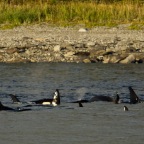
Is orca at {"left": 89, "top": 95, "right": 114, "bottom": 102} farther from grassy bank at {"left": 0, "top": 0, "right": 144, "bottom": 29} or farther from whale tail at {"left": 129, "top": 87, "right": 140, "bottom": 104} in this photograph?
grassy bank at {"left": 0, "top": 0, "right": 144, "bottom": 29}

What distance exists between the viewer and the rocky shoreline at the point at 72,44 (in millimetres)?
25395

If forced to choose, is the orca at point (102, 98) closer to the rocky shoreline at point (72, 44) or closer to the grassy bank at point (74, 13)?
the rocky shoreline at point (72, 44)

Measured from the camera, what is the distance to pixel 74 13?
33094 mm

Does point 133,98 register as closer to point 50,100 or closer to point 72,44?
point 50,100

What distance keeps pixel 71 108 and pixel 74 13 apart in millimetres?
16837

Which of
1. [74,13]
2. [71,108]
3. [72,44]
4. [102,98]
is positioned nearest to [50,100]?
[71,108]

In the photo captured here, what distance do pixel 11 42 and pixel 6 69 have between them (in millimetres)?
4203

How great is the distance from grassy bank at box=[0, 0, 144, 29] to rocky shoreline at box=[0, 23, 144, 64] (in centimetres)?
105

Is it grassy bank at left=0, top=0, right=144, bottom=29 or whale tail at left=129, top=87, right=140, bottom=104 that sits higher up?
grassy bank at left=0, top=0, right=144, bottom=29

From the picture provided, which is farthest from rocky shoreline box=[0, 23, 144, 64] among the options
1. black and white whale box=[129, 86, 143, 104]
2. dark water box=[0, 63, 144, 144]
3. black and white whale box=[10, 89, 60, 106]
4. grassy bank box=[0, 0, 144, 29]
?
black and white whale box=[10, 89, 60, 106]

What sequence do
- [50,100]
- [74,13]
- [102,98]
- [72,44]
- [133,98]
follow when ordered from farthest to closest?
[74,13] → [72,44] → [102,98] → [133,98] → [50,100]

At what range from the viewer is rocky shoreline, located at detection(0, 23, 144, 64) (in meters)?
25.4

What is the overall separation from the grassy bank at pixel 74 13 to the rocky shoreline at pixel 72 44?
1.05 metres

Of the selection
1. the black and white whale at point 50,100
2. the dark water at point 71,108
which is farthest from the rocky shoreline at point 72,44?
the black and white whale at point 50,100
